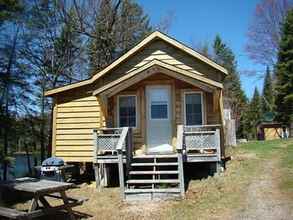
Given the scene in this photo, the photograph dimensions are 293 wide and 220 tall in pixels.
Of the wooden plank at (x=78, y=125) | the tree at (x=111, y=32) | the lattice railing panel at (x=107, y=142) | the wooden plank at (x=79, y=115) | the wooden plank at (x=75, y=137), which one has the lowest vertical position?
the lattice railing panel at (x=107, y=142)

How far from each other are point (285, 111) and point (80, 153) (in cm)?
2470

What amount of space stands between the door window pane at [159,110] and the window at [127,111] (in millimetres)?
710

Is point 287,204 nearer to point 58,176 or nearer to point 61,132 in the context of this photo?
point 58,176

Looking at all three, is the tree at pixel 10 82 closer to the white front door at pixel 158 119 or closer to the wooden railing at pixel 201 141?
the white front door at pixel 158 119

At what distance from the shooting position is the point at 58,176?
483 inches

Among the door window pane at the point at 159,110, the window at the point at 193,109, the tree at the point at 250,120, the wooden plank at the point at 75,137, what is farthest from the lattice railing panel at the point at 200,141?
the tree at the point at 250,120

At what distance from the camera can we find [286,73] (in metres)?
31.7

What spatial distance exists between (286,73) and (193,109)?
2165cm

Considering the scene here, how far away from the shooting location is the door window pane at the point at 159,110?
43.5 ft

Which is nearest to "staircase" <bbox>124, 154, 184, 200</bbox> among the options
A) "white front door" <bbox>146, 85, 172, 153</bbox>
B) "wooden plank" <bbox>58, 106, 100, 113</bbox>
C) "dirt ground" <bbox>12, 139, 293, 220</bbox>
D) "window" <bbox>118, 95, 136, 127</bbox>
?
"dirt ground" <bbox>12, 139, 293, 220</bbox>

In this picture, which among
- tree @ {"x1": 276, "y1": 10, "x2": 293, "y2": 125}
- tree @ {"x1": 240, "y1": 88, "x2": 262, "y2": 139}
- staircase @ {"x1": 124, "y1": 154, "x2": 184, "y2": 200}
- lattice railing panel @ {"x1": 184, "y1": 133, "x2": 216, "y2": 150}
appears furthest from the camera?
tree @ {"x1": 240, "y1": 88, "x2": 262, "y2": 139}

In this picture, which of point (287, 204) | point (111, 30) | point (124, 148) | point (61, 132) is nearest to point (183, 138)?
point (124, 148)

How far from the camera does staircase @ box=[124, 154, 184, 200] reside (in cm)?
997

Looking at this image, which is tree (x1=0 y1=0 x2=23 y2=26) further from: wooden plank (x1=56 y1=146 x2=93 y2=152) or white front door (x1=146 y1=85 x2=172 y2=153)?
white front door (x1=146 y1=85 x2=172 y2=153)
